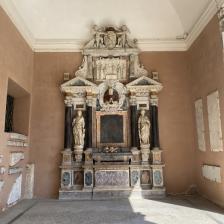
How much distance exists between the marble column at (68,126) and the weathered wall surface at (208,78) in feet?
10.0

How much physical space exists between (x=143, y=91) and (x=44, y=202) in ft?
11.4

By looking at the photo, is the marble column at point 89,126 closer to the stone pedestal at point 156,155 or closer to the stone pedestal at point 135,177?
the stone pedestal at point 135,177

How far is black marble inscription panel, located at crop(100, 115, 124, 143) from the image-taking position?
6500mm

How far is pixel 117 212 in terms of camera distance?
4.66 metres

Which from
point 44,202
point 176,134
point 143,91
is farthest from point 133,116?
point 44,202

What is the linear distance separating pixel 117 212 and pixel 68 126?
2.59m

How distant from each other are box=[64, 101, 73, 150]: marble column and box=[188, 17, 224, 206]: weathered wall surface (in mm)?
3063

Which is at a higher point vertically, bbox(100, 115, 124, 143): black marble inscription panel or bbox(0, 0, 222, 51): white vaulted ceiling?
bbox(0, 0, 222, 51): white vaulted ceiling

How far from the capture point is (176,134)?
6590mm

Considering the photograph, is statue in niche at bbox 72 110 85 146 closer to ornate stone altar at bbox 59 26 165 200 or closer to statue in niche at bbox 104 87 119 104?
ornate stone altar at bbox 59 26 165 200

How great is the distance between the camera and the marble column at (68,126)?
643 cm

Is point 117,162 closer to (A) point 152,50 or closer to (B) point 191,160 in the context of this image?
(B) point 191,160

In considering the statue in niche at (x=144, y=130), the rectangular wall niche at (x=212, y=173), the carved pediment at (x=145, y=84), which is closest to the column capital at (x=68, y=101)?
the carved pediment at (x=145, y=84)

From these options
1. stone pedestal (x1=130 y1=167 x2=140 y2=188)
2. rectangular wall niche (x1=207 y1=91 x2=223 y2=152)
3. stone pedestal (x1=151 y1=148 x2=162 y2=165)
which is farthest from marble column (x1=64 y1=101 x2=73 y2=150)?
rectangular wall niche (x1=207 y1=91 x2=223 y2=152)
